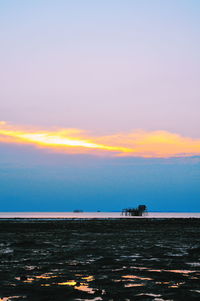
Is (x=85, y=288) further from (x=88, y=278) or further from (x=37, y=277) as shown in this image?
→ (x=37, y=277)

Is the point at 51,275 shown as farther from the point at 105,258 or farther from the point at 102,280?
the point at 105,258

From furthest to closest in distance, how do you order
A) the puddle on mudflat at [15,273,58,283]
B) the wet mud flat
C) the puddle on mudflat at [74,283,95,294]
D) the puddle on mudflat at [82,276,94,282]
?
the puddle on mudflat at [82,276,94,282] → the puddle on mudflat at [15,273,58,283] → the puddle on mudflat at [74,283,95,294] → the wet mud flat

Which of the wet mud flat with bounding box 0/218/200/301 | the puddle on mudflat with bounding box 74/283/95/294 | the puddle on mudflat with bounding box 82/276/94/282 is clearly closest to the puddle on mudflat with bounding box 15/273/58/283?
the wet mud flat with bounding box 0/218/200/301

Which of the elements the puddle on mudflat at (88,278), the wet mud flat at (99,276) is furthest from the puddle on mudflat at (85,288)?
the puddle on mudflat at (88,278)

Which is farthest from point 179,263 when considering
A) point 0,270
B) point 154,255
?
point 0,270

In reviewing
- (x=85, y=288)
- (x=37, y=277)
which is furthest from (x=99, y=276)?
(x=85, y=288)

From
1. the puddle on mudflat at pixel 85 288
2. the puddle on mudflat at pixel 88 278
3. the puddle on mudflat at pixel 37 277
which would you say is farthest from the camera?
the puddle on mudflat at pixel 88 278

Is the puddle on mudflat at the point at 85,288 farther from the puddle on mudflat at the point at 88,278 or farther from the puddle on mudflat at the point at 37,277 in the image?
the puddle on mudflat at the point at 37,277

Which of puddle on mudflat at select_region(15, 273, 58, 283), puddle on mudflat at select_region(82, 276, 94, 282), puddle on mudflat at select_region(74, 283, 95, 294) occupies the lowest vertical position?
puddle on mudflat at select_region(15, 273, 58, 283)

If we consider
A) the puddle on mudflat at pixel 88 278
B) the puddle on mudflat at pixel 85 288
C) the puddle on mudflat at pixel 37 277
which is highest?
the puddle on mudflat at pixel 85 288

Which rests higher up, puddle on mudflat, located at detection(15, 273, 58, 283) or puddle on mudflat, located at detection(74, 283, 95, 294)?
puddle on mudflat, located at detection(74, 283, 95, 294)

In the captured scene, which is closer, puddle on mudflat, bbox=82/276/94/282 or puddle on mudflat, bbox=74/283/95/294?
puddle on mudflat, bbox=74/283/95/294

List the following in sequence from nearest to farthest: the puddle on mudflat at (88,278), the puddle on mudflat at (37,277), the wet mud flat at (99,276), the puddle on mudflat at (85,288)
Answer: the wet mud flat at (99,276), the puddle on mudflat at (85,288), the puddle on mudflat at (37,277), the puddle on mudflat at (88,278)

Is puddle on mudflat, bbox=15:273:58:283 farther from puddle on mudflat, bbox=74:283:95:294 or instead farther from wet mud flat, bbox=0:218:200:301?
puddle on mudflat, bbox=74:283:95:294
